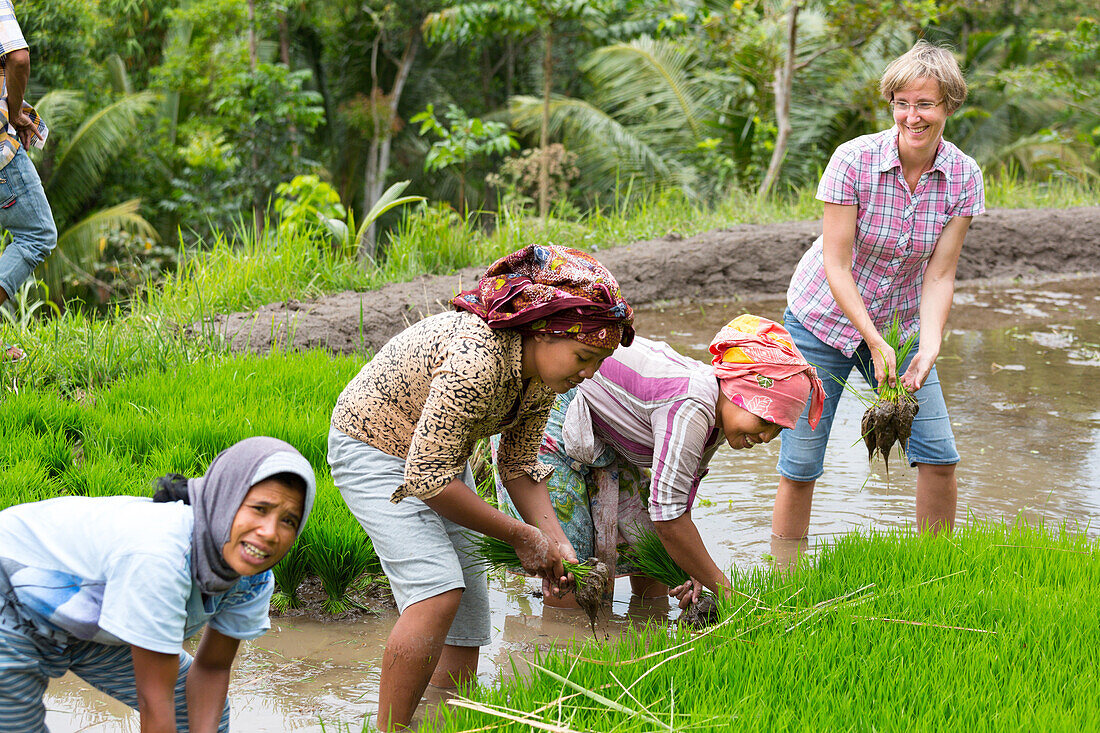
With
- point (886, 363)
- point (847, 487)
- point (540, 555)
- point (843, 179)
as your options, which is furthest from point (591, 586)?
point (847, 487)

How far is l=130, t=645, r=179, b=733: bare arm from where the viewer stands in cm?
200

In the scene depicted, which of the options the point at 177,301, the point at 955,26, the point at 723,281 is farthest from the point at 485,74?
the point at 177,301

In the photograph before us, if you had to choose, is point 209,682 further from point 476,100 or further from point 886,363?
point 476,100

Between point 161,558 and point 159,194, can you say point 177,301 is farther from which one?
point 159,194

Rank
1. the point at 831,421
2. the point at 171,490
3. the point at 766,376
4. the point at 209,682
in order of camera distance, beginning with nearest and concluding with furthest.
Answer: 1. the point at 171,490
2. the point at 209,682
3. the point at 766,376
4. the point at 831,421

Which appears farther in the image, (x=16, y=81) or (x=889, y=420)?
(x=16, y=81)

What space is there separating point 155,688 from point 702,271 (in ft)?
24.5

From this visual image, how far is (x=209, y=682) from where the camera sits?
229cm

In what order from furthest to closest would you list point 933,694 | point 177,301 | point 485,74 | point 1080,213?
1. point 485,74
2. point 1080,213
3. point 177,301
4. point 933,694

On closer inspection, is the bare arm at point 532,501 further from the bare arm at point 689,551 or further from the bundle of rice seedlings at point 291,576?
the bundle of rice seedlings at point 291,576

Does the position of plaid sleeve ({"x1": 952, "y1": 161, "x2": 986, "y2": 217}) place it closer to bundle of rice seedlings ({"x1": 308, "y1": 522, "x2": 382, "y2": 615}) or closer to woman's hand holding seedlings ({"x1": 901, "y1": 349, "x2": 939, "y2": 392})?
woman's hand holding seedlings ({"x1": 901, "y1": 349, "x2": 939, "y2": 392})

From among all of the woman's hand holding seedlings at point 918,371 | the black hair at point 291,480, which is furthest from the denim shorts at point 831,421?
the black hair at point 291,480

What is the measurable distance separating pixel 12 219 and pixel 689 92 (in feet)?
45.1

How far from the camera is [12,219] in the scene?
449 cm
